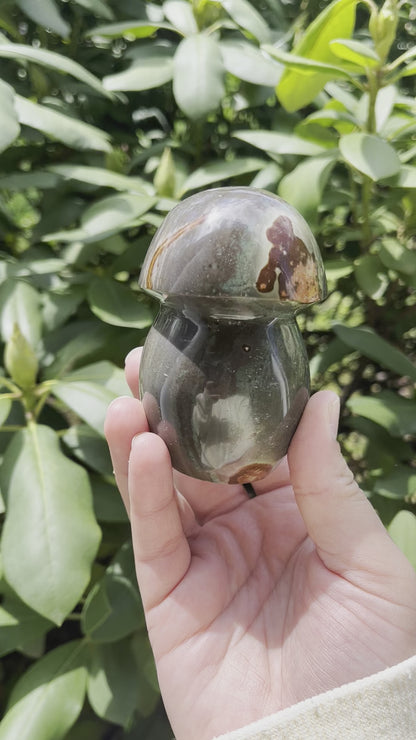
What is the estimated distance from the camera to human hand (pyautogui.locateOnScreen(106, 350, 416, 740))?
68 centimetres

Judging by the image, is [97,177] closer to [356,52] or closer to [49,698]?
[356,52]

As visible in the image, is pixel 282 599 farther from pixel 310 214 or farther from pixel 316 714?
pixel 310 214

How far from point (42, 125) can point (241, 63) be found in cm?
34

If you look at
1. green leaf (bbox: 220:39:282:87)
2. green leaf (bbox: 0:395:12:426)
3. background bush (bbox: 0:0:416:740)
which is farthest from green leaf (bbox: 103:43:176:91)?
green leaf (bbox: 0:395:12:426)

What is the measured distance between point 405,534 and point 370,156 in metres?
0.50

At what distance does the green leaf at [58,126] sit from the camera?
0.95 meters

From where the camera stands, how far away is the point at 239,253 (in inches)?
23.0

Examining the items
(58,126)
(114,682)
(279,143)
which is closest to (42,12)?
(58,126)

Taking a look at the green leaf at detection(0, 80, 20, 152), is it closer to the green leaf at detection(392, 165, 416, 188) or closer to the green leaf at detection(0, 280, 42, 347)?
the green leaf at detection(0, 280, 42, 347)

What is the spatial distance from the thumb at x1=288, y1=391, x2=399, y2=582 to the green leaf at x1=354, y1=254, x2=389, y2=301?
0.37 meters

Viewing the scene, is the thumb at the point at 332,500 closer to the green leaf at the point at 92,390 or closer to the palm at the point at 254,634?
the palm at the point at 254,634

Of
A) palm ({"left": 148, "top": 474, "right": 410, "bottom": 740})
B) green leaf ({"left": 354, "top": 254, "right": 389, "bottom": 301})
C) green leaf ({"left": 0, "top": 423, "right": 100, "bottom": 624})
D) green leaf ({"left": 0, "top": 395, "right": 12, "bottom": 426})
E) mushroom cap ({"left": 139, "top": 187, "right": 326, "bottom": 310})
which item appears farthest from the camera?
green leaf ({"left": 354, "top": 254, "right": 389, "bottom": 301})

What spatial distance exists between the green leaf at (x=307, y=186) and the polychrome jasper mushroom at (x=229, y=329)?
1.00ft

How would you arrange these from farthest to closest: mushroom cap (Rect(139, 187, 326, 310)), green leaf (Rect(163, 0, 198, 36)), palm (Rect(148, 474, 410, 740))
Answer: green leaf (Rect(163, 0, 198, 36)) → palm (Rect(148, 474, 410, 740)) → mushroom cap (Rect(139, 187, 326, 310))
